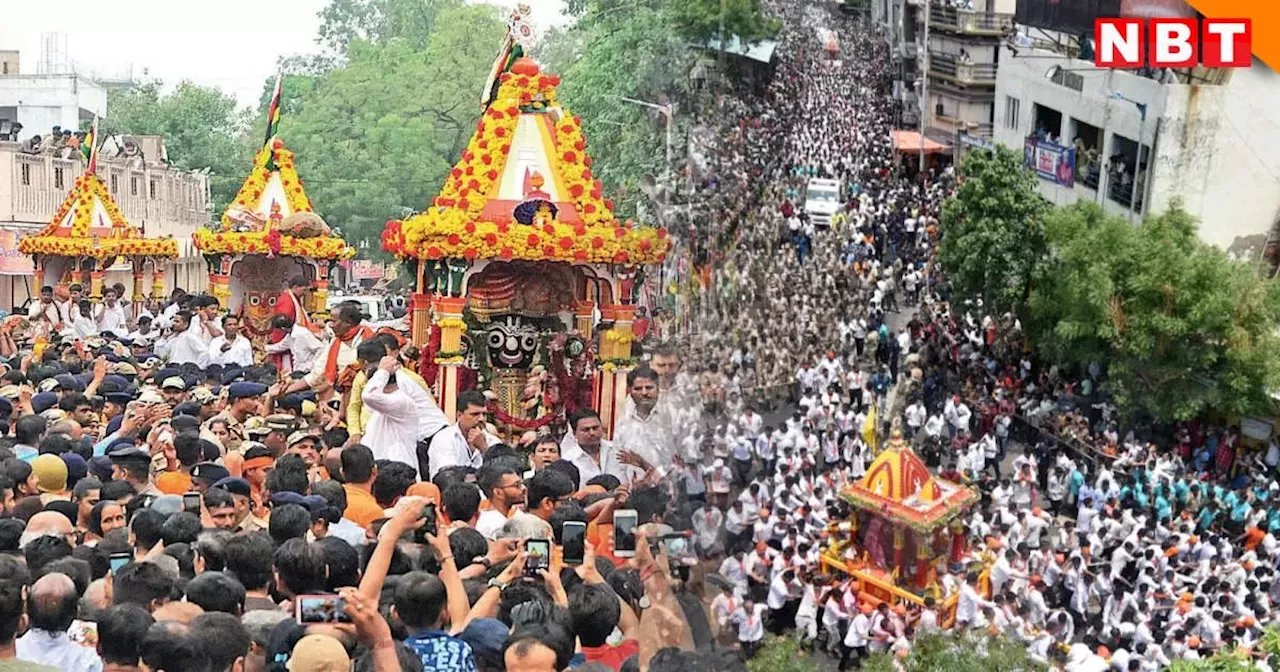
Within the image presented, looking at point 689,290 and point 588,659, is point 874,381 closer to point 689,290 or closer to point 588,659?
point 689,290

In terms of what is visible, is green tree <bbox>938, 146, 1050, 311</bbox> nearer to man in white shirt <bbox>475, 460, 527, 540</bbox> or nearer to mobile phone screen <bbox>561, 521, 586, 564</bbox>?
man in white shirt <bbox>475, 460, 527, 540</bbox>

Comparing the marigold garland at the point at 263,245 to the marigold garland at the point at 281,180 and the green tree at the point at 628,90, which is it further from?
the green tree at the point at 628,90

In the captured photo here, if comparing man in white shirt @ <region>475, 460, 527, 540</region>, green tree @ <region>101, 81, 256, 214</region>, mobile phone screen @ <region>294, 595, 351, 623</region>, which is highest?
mobile phone screen @ <region>294, 595, 351, 623</region>

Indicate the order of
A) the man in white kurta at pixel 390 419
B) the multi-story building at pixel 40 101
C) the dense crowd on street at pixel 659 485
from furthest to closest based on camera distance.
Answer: the multi-story building at pixel 40 101
the man in white kurta at pixel 390 419
the dense crowd on street at pixel 659 485

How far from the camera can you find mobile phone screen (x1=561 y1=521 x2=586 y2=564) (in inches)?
209

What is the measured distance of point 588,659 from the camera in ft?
16.4

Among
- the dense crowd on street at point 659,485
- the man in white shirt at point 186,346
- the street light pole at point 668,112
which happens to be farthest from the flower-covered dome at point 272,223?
the street light pole at point 668,112

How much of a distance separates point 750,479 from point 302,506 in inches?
352

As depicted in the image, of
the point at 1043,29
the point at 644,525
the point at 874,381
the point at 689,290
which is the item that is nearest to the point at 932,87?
the point at 1043,29

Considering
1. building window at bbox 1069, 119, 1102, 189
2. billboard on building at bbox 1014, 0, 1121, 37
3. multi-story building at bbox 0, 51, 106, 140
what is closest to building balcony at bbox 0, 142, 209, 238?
multi-story building at bbox 0, 51, 106, 140

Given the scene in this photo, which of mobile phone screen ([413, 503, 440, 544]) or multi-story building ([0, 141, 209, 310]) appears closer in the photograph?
mobile phone screen ([413, 503, 440, 544])

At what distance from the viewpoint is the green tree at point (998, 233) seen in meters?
19.8

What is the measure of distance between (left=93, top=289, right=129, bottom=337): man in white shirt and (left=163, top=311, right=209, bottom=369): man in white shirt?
2848mm

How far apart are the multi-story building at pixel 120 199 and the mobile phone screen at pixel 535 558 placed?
17.6 meters
